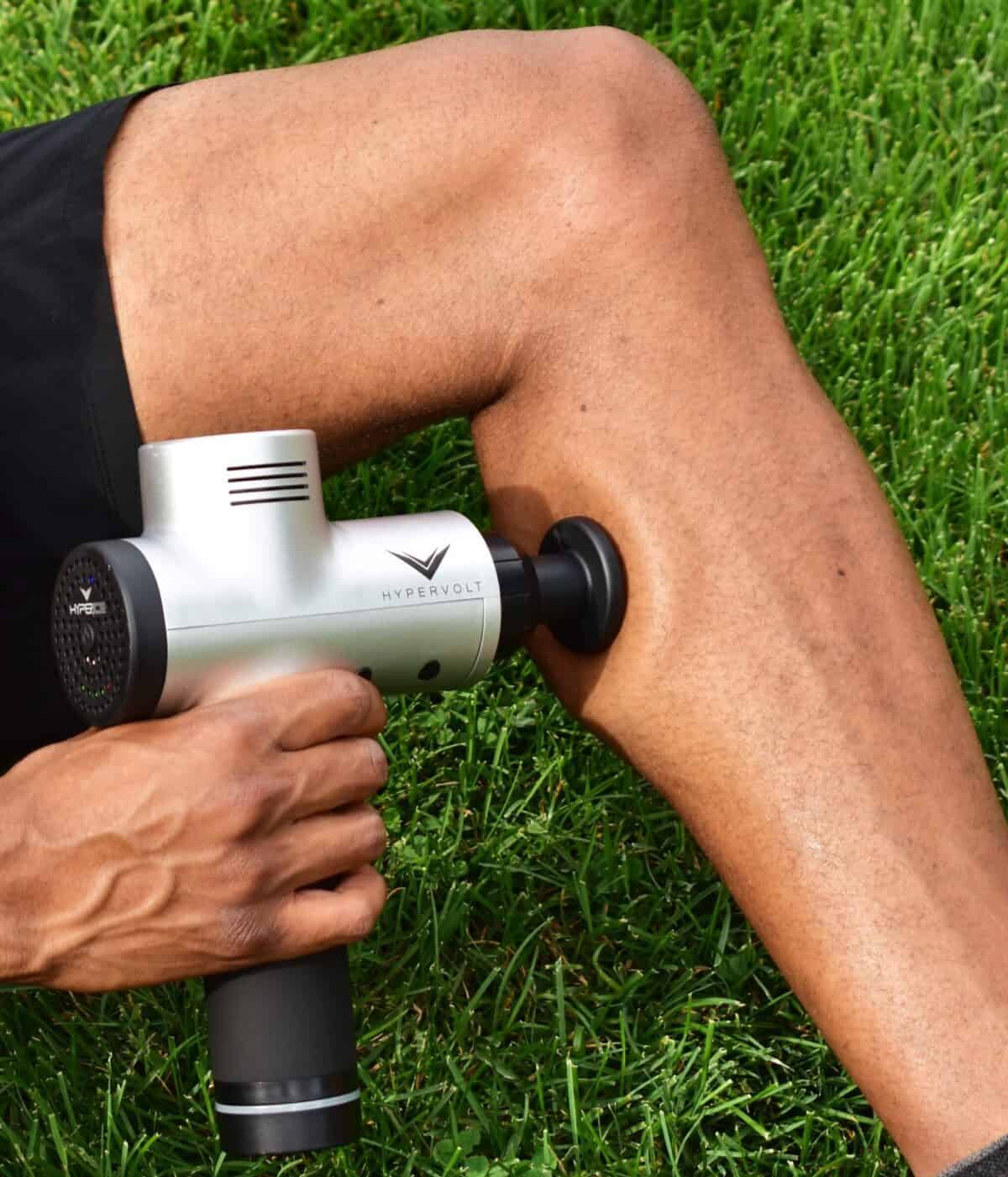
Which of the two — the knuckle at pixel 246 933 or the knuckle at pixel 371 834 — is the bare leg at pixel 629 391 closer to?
the knuckle at pixel 371 834

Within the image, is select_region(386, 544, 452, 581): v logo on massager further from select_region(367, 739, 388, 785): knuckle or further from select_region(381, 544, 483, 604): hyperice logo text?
select_region(367, 739, 388, 785): knuckle

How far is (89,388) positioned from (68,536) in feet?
0.51

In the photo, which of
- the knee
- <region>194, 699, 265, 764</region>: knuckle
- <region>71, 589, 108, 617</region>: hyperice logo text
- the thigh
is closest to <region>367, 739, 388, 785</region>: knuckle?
<region>194, 699, 265, 764</region>: knuckle

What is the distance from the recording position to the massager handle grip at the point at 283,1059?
1.50 meters

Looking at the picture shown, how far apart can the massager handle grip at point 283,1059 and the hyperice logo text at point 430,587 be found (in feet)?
1.12

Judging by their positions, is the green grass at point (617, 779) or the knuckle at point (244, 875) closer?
the knuckle at point (244, 875)

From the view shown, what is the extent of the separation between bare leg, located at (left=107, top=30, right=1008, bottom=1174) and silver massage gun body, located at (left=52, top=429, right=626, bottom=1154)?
0.21 metres

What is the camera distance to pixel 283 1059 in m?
1.51

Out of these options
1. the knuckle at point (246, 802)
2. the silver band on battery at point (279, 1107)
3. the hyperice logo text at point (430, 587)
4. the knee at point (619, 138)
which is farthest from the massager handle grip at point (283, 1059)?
the knee at point (619, 138)

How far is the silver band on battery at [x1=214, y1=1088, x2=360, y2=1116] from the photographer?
1500 millimetres

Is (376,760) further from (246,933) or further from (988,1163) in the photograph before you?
(988,1163)

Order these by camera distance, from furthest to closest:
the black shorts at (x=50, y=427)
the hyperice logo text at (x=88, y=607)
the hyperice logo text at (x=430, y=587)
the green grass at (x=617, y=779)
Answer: the green grass at (x=617, y=779) → the black shorts at (x=50, y=427) → the hyperice logo text at (x=430, y=587) → the hyperice logo text at (x=88, y=607)

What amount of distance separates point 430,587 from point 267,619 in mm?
170

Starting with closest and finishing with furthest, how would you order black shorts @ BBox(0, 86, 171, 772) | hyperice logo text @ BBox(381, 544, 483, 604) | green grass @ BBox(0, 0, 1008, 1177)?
hyperice logo text @ BBox(381, 544, 483, 604)
black shorts @ BBox(0, 86, 171, 772)
green grass @ BBox(0, 0, 1008, 1177)
